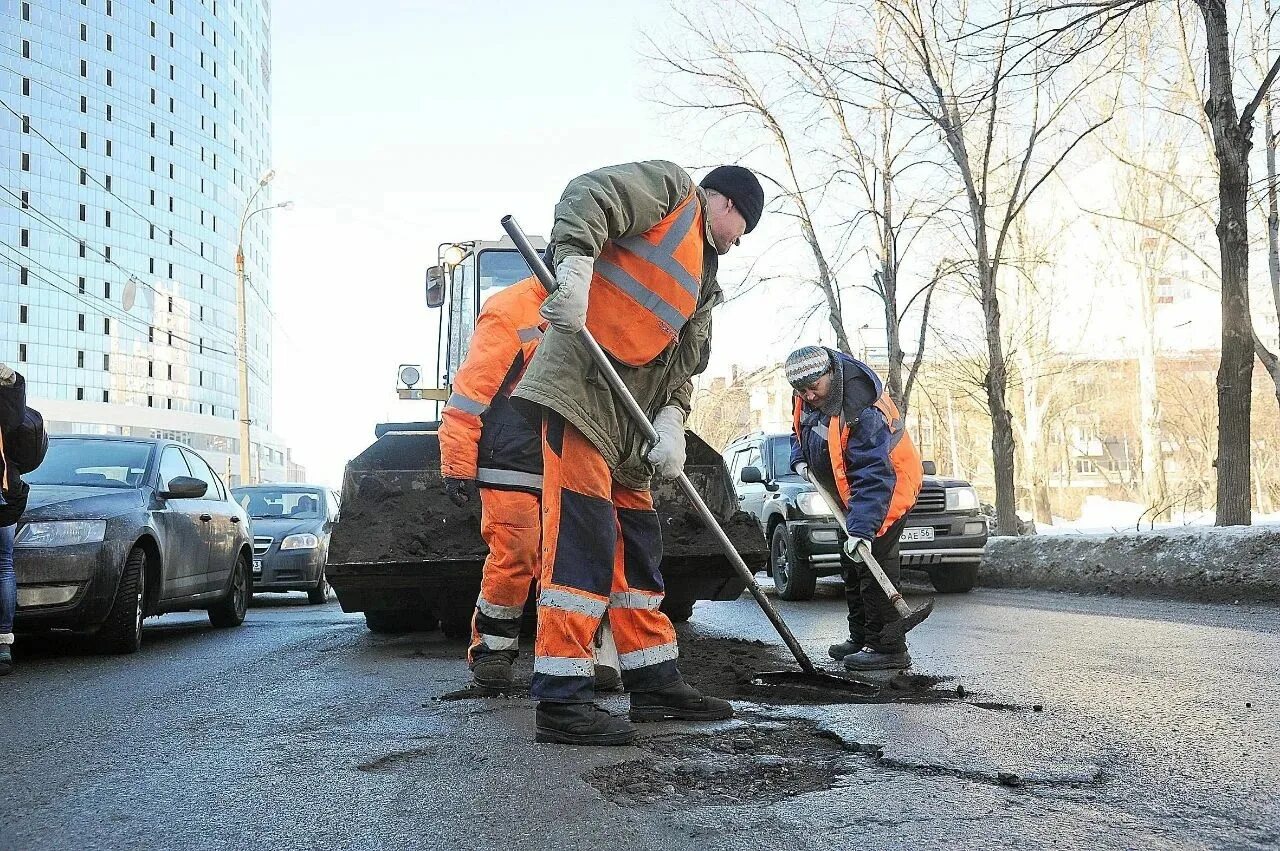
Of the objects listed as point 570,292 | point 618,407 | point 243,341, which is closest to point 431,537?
point 618,407

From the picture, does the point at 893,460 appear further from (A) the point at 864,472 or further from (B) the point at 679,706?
(B) the point at 679,706

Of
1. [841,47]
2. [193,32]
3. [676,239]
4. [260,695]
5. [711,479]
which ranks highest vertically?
[193,32]

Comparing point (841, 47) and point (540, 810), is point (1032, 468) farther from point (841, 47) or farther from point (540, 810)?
point (540, 810)

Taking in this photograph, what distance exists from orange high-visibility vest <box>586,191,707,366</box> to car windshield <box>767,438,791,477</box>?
823cm

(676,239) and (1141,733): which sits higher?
(676,239)

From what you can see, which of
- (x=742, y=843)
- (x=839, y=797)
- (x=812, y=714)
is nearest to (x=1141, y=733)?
(x=812, y=714)

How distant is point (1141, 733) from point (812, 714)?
41.1 inches

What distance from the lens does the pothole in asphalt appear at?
298 cm

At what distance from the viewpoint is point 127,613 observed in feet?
22.8

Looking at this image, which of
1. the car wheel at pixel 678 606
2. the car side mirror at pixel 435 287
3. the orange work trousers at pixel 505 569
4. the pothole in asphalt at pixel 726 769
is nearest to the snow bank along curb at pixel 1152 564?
the car wheel at pixel 678 606

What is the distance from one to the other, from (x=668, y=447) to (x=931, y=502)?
25.2 ft

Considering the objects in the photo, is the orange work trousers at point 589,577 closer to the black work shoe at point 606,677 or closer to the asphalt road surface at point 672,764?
the asphalt road surface at point 672,764

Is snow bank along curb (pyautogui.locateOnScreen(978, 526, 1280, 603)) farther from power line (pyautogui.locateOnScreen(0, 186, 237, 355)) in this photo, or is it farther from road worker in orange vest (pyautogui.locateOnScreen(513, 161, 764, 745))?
power line (pyautogui.locateOnScreen(0, 186, 237, 355))

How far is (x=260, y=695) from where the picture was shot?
510cm
